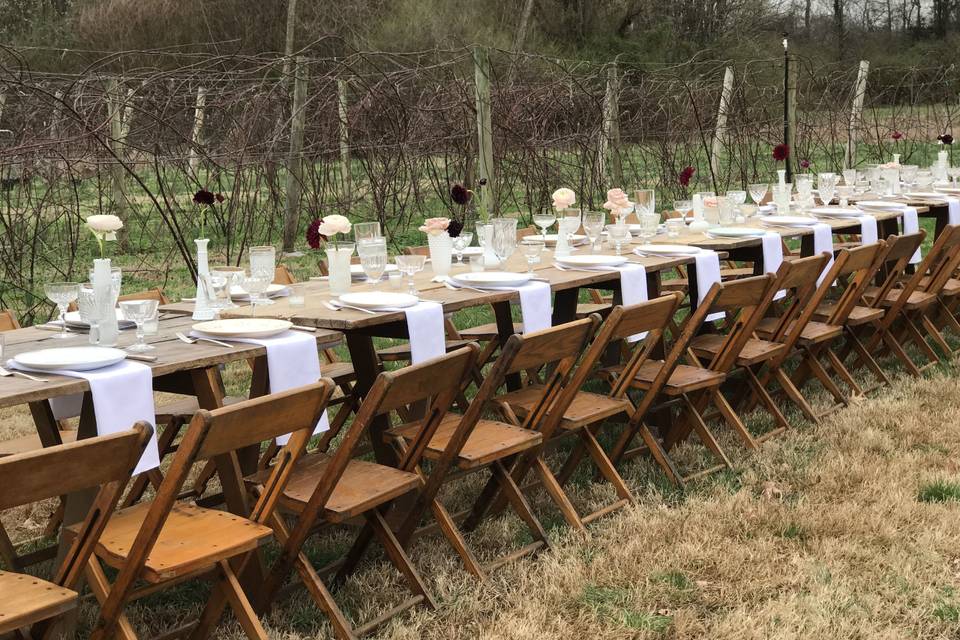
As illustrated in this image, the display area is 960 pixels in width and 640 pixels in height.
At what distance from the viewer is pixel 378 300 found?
394 centimetres

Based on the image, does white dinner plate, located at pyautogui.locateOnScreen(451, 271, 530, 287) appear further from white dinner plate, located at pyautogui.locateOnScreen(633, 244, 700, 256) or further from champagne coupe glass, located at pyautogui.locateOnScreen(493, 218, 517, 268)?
white dinner plate, located at pyautogui.locateOnScreen(633, 244, 700, 256)

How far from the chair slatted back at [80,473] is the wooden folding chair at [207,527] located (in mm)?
100

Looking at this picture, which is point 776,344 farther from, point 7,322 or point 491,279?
point 7,322

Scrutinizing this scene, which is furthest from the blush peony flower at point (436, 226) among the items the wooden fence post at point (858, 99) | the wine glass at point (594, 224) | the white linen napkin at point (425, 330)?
the wooden fence post at point (858, 99)

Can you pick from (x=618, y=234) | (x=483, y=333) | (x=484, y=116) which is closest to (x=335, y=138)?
(x=484, y=116)

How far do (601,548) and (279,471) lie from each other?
125 cm

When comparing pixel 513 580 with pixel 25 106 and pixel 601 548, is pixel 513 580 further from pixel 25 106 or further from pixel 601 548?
pixel 25 106

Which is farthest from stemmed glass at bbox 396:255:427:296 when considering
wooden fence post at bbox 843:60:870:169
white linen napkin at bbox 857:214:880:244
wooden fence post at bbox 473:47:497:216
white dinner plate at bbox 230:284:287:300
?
wooden fence post at bbox 843:60:870:169

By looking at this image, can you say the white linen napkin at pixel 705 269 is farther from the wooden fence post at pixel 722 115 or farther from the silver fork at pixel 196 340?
the wooden fence post at pixel 722 115

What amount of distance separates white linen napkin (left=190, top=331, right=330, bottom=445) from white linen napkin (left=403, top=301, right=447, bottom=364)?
43 cm

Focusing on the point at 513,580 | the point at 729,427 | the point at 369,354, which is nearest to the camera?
the point at 513,580

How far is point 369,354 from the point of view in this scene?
3.92m

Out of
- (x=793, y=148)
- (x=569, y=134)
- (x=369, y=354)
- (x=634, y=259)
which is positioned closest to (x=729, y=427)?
(x=634, y=259)

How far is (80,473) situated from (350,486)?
3.43 ft
